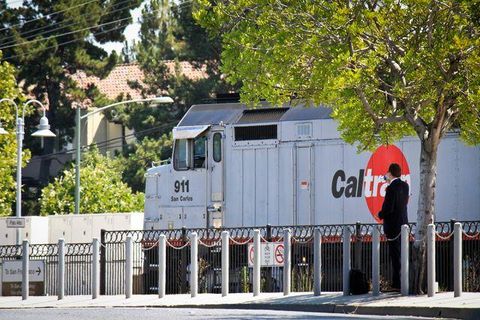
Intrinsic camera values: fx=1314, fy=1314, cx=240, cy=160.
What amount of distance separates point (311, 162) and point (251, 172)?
1.67 m

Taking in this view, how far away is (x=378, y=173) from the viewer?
1082 inches

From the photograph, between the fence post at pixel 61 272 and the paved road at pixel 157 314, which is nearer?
the paved road at pixel 157 314

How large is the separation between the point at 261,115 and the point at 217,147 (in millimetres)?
1280

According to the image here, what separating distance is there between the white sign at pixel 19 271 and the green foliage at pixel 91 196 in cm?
3141

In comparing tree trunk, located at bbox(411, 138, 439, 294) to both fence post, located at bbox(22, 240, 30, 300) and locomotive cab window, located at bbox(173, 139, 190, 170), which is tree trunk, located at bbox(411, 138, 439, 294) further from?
locomotive cab window, located at bbox(173, 139, 190, 170)

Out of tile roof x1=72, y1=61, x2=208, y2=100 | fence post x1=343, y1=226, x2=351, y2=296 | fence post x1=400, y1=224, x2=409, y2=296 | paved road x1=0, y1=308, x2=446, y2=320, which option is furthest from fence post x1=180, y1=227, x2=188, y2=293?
tile roof x1=72, y1=61, x2=208, y2=100

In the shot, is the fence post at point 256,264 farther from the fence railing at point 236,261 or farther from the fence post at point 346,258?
the fence post at point 346,258

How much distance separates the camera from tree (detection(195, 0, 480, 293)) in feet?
67.1

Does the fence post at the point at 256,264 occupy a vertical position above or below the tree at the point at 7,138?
below

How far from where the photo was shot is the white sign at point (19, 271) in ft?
86.1

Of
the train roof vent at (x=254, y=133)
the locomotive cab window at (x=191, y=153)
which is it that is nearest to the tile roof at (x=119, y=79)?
the locomotive cab window at (x=191, y=153)

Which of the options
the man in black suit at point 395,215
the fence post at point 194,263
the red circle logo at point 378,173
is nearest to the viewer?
the man in black suit at point 395,215

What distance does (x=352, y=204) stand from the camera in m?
28.0

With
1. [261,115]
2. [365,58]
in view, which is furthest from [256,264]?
[261,115]
